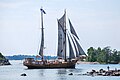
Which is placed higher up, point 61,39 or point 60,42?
point 61,39

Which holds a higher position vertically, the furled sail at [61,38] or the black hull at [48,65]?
the furled sail at [61,38]

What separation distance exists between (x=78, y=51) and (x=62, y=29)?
1009cm

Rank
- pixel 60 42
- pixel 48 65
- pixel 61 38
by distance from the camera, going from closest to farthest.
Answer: pixel 60 42 → pixel 61 38 → pixel 48 65

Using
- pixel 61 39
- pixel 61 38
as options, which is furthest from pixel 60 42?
pixel 61 38

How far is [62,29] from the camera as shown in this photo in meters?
134

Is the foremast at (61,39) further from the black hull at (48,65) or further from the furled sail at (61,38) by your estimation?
the black hull at (48,65)

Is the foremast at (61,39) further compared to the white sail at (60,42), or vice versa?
the foremast at (61,39)

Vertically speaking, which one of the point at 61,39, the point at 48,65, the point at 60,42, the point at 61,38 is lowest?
the point at 48,65

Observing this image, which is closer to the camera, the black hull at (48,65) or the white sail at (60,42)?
the white sail at (60,42)

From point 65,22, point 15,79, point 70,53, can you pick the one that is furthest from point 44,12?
point 15,79

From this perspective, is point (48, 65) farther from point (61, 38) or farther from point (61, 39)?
point (61, 38)

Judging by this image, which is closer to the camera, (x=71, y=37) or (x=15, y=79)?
(x=15, y=79)

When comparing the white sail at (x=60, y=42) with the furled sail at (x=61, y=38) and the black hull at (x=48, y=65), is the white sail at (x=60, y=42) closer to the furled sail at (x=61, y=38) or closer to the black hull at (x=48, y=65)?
the furled sail at (x=61, y=38)

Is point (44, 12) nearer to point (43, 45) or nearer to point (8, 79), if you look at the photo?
point (43, 45)
